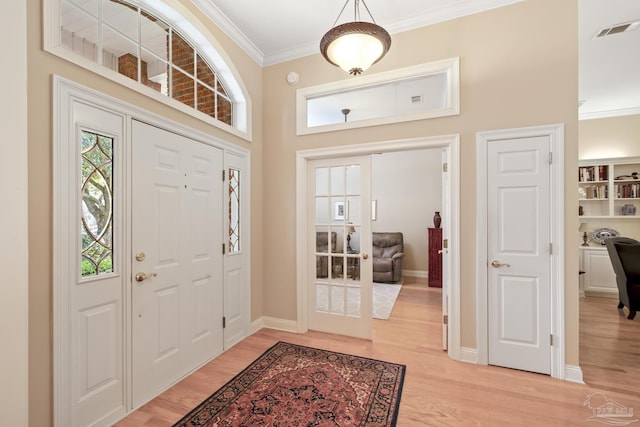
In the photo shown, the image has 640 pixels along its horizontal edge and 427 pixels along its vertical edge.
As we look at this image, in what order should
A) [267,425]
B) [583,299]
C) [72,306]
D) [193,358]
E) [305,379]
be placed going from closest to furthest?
1. [72,306]
2. [267,425]
3. [305,379]
4. [193,358]
5. [583,299]

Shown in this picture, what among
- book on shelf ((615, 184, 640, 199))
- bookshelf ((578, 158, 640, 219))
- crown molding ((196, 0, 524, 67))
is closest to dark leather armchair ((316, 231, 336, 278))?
crown molding ((196, 0, 524, 67))

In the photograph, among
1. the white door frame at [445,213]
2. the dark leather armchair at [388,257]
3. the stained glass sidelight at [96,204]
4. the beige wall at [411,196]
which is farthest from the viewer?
the beige wall at [411,196]

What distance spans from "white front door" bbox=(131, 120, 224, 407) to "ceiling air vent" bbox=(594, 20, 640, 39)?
4.23 metres

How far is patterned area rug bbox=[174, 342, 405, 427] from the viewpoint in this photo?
6.23 ft

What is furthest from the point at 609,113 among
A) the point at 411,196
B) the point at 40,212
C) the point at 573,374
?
the point at 40,212

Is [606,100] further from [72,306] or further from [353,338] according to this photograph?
[72,306]

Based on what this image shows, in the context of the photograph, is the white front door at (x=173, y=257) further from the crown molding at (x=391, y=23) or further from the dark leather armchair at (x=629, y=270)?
the dark leather armchair at (x=629, y=270)

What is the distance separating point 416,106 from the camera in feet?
9.89

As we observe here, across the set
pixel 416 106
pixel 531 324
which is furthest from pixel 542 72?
pixel 531 324

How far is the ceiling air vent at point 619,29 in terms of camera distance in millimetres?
2797

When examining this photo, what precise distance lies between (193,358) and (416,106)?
3.33 meters

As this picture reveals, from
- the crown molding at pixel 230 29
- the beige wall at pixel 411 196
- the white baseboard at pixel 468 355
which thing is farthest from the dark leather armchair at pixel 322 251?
the beige wall at pixel 411 196

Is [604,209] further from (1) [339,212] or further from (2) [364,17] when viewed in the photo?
(2) [364,17]

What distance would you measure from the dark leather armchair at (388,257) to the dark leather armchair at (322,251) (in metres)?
2.49
